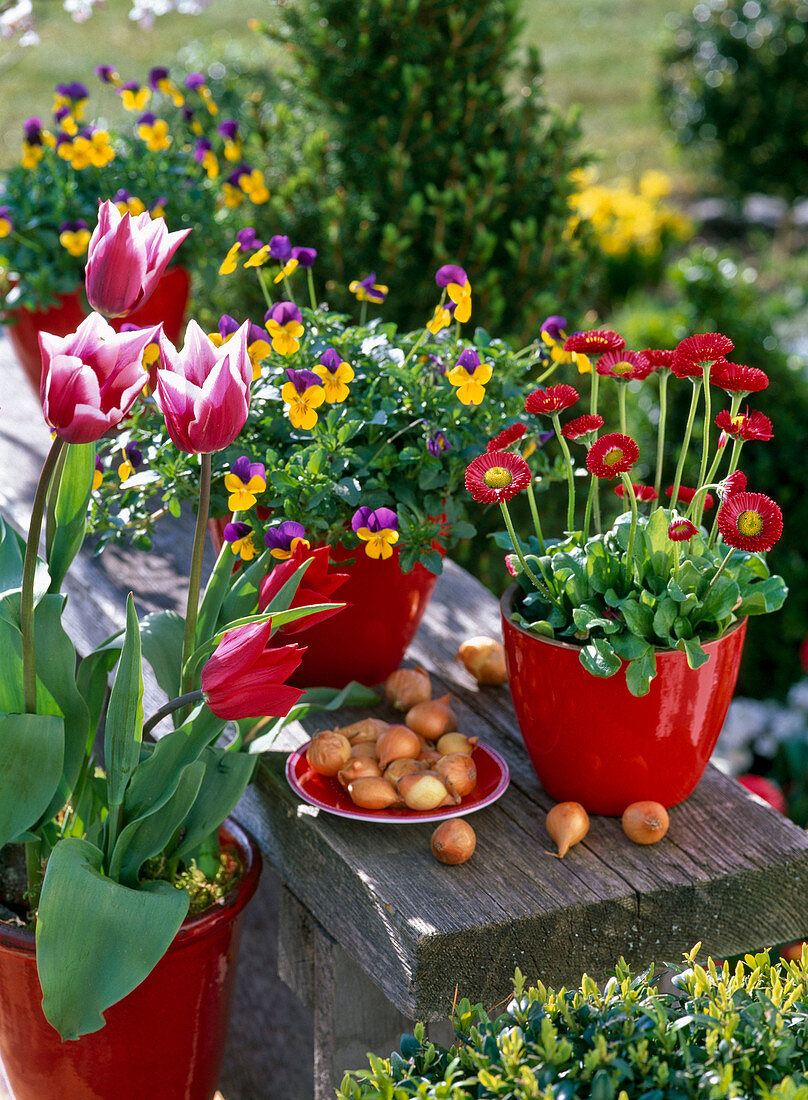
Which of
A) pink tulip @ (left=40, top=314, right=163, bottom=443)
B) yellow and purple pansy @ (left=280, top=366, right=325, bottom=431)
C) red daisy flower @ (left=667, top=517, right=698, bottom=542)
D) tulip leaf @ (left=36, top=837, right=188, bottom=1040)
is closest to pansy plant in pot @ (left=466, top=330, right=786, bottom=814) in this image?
red daisy flower @ (left=667, top=517, right=698, bottom=542)

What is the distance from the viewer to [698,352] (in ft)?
3.65

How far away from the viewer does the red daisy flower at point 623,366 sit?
45.9 inches

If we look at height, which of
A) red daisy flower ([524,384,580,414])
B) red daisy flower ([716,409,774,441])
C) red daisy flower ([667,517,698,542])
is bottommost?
red daisy flower ([667,517,698,542])

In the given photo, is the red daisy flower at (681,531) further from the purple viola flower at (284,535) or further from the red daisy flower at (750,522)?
the purple viola flower at (284,535)

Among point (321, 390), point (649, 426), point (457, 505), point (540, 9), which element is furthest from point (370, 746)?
point (540, 9)

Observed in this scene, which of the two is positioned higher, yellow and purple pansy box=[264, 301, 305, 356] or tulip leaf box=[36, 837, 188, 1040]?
yellow and purple pansy box=[264, 301, 305, 356]

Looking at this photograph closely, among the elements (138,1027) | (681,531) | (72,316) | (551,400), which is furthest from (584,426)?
(72,316)

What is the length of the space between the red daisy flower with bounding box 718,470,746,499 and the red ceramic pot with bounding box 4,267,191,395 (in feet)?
3.87

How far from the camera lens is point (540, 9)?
894cm

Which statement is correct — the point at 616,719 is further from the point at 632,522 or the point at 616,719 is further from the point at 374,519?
the point at 374,519

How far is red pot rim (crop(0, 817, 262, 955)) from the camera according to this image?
3.91 ft

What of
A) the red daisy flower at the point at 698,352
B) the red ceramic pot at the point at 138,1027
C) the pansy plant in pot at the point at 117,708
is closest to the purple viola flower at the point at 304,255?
the pansy plant in pot at the point at 117,708

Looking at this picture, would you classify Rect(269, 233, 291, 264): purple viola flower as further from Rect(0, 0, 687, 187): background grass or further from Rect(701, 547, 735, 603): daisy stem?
Rect(0, 0, 687, 187): background grass

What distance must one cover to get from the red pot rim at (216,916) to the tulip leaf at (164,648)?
206mm
